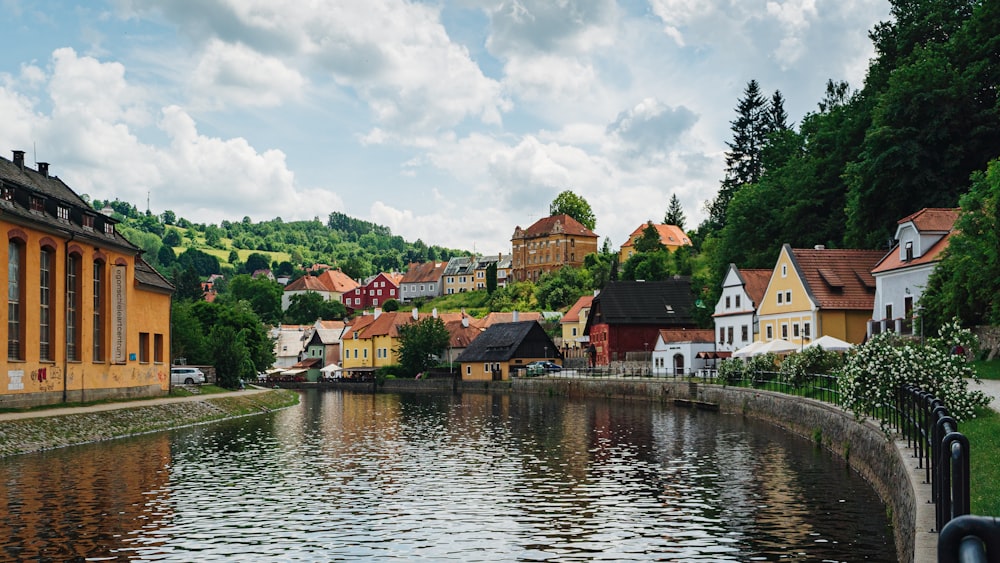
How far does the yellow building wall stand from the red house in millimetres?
44172

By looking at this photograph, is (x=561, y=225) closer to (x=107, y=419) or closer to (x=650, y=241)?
(x=650, y=241)

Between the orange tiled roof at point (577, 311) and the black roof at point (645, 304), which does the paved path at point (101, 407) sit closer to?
the black roof at point (645, 304)

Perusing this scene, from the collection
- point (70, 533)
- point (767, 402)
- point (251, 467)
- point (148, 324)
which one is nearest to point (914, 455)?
point (70, 533)

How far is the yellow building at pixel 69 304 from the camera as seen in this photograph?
41.2 meters

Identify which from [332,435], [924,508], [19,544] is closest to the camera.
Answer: [924,508]

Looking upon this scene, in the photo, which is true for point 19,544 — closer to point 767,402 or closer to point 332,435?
point 332,435

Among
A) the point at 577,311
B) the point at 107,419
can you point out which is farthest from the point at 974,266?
the point at 577,311

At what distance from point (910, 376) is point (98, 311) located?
40.6 meters

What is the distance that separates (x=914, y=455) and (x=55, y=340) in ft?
126

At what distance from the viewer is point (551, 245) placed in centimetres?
17788

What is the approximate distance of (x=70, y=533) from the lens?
18.5 m

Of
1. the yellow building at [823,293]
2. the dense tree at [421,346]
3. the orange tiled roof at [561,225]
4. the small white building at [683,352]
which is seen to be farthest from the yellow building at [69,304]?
the orange tiled roof at [561,225]

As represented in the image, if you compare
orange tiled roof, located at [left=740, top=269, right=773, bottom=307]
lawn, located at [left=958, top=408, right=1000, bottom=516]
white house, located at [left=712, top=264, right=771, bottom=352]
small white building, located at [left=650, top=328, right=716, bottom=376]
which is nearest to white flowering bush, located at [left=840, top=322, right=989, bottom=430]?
lawn, located at [left=958, top=408, right=1000, bottom=516]

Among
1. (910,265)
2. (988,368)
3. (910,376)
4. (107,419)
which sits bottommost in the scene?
(107,419)
